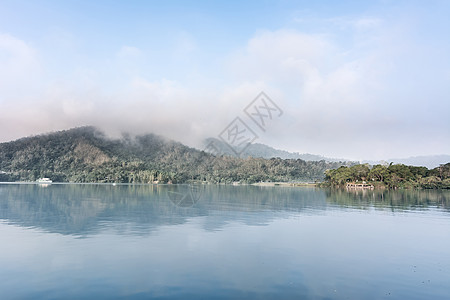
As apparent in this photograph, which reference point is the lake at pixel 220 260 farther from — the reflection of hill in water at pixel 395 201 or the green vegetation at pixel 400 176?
the green vegetation at pixel 400 176

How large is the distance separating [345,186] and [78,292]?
484 ft

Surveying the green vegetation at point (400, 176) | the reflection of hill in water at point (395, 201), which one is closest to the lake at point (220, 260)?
the reflection of hill in water at point (395, 201)

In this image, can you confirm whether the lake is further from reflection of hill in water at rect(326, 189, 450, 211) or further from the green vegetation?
the green vegetation

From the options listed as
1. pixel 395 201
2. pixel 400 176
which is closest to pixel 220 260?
pixel 395 201

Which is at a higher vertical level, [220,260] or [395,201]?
[395,201]

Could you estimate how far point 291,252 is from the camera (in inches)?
878

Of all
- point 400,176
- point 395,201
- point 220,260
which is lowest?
point 220,260

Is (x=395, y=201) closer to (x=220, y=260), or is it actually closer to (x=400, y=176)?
(x=220, y=260)

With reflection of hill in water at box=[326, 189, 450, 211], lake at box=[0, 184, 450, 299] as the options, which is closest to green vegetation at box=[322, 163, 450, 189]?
reflection of hill in water at box=[326, 189, 450, 211]

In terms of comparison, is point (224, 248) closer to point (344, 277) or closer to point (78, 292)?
point (344, 277)

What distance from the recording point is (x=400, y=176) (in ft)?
417

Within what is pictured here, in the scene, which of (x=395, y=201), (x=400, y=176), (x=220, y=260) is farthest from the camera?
(x=400, y=176)

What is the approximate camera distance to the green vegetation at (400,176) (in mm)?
120375

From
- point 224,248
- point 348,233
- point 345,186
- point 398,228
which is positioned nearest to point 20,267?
point 224,248
